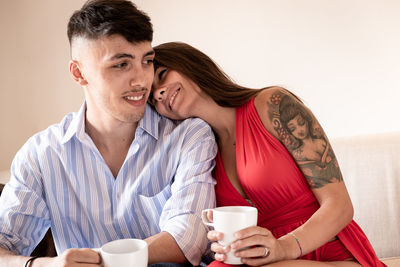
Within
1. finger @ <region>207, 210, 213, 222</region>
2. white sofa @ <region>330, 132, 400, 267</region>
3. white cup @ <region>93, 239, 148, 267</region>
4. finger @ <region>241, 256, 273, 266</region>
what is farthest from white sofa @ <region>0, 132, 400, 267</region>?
white cup @ <region>93, 239, 148, 267</region>

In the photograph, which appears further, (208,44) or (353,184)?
(208,44)

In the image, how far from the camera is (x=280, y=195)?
4.92 ft

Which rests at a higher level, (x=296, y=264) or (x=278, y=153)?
(x=278, y=153)

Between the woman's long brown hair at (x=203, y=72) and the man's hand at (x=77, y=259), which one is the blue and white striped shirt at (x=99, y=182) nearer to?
the woman's long brown hair at (x=203, y=72)

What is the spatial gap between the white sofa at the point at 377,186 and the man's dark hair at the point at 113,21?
3.49ft

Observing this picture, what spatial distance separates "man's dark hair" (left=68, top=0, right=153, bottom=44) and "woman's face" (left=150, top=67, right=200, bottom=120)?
16 centimetres

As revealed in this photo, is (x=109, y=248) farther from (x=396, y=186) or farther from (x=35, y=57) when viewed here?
(x=35, y=57)

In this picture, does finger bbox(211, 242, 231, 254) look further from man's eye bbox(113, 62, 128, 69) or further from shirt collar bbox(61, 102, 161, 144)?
man's eye bbox(113, 62, 128, 69)

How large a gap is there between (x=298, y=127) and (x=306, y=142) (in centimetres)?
5

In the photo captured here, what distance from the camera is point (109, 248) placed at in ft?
3.23

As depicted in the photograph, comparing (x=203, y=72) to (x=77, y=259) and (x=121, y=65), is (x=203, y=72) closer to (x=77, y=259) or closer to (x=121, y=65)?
(x=121, y=65)

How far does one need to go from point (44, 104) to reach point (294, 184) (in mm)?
1960

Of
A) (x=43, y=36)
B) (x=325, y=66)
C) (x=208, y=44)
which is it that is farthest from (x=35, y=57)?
(x=325, y=66)

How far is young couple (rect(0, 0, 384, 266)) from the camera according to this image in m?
1.44
